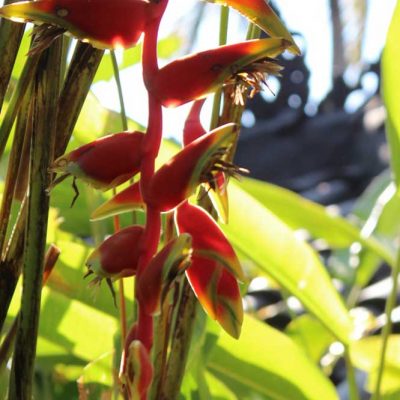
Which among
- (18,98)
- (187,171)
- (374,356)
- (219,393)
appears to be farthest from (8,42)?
(374,356)

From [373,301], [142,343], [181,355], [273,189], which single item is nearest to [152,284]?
[142,343]

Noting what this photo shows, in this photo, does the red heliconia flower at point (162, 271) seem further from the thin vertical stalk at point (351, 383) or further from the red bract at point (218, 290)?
the thin vertical stalk at point (351, 383)

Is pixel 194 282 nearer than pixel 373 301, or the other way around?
pixel 194 282

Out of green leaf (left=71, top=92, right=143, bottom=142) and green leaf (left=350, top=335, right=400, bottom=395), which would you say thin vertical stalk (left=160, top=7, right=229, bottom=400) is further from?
green leaf (left=350, top=335, right=400, bottom=395)

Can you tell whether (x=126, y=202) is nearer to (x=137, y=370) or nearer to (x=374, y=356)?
(x=137, y=370)

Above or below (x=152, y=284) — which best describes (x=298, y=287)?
below

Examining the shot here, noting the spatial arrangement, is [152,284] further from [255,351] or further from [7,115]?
[255,351]

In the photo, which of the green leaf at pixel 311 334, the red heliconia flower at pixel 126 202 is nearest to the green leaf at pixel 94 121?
the red heliconia flower at pixel 126 202
